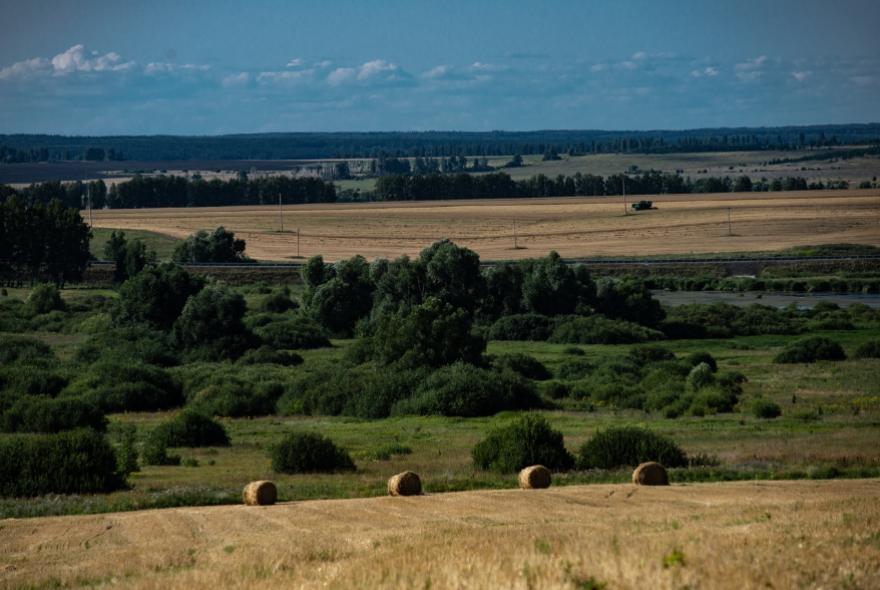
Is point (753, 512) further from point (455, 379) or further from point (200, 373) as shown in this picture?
point (200, 373)

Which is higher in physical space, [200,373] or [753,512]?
[753,512]

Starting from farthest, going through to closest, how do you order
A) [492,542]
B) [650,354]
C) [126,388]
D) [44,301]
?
[44,301]
[650,354]
[126,388]
[492,542]

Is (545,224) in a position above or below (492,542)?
below

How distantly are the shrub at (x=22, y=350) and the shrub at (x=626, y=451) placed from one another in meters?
38.2

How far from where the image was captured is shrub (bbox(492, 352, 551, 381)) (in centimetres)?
5859

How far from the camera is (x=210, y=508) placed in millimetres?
25266

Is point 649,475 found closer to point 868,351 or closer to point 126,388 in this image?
point 126,388

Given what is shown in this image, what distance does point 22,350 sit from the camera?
67.2 m

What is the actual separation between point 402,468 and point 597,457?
4904mm

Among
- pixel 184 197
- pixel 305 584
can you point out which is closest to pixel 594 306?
pixel 305 584

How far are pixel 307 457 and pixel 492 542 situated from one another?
15.8m

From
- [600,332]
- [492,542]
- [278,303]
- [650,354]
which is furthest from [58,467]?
[278,303]

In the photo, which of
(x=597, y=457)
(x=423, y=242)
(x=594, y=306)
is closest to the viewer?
(x=597, y=457)

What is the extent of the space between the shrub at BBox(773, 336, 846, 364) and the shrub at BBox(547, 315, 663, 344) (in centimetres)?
1214
